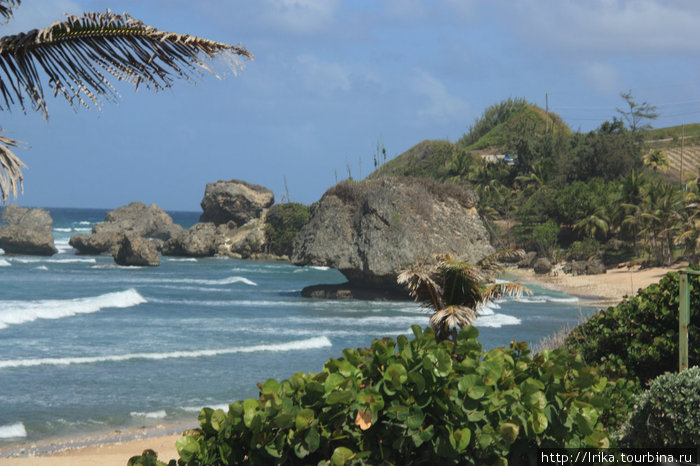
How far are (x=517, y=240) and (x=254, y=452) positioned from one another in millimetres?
57050

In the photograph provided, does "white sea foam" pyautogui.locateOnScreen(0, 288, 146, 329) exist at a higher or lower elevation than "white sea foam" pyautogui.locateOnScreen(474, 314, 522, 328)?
higher

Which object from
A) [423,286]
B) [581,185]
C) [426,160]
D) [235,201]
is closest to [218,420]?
[423,286]

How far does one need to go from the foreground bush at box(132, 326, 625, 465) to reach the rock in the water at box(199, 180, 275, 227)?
76.1 metres

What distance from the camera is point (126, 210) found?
9656cm

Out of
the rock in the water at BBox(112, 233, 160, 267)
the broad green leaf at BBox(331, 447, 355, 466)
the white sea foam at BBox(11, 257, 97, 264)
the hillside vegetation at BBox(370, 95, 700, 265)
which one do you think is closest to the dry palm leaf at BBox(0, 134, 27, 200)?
the broad green leaf at BBox(331, 447, 355, 466)

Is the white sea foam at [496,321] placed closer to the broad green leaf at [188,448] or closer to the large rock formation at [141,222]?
the broad green leaf at [188,448]

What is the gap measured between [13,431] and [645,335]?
12.7 meters

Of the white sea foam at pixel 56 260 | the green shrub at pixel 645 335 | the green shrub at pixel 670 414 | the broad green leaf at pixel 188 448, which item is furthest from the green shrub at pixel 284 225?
the broad green leaf at pixel 188 448

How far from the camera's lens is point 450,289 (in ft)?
45.6

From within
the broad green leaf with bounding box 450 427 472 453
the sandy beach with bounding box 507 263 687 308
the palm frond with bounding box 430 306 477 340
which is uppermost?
the broad green leaf with bounding box 450 427 472 453

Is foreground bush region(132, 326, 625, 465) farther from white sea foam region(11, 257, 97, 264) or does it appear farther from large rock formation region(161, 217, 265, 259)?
large rock formation region(161, 217, 265, 259)

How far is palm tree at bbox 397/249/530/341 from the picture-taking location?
1337 centimetres

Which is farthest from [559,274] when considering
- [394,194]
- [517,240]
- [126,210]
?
[126,210]

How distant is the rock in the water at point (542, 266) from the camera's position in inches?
2053
